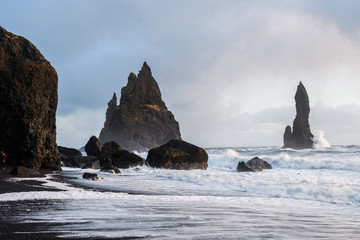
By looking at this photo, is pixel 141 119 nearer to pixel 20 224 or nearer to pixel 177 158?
pixel 177 158

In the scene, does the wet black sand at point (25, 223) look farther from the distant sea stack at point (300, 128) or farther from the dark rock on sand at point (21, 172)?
the distant sea stack at point (300, 128)

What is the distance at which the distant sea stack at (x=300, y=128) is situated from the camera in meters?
104

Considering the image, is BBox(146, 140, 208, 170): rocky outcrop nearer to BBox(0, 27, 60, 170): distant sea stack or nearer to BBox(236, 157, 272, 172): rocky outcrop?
BBox(236, 157, 272, 172): rocky outcrop

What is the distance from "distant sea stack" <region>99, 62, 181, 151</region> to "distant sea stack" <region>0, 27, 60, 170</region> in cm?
10053

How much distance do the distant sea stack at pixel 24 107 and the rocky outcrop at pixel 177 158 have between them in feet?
27.5

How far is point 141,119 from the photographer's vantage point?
12988cm

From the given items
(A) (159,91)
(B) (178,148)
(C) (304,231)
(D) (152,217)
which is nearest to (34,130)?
(B) (178,148)

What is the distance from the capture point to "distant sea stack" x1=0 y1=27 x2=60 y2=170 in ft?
64.6

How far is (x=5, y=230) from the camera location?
4.14m

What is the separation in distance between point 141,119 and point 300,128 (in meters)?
62.2

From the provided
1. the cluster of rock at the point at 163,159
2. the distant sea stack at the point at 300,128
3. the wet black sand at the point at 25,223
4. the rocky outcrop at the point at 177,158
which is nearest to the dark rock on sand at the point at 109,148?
the cluster of rock at the point at 163,159

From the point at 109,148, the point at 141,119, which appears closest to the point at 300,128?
the point at 141,119

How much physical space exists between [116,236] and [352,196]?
8.38 metres

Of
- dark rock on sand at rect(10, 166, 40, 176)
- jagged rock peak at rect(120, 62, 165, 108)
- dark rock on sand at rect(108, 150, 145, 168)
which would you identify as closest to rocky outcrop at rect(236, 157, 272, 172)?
dark rock on sand at rect(108, 150, 145, 168)
